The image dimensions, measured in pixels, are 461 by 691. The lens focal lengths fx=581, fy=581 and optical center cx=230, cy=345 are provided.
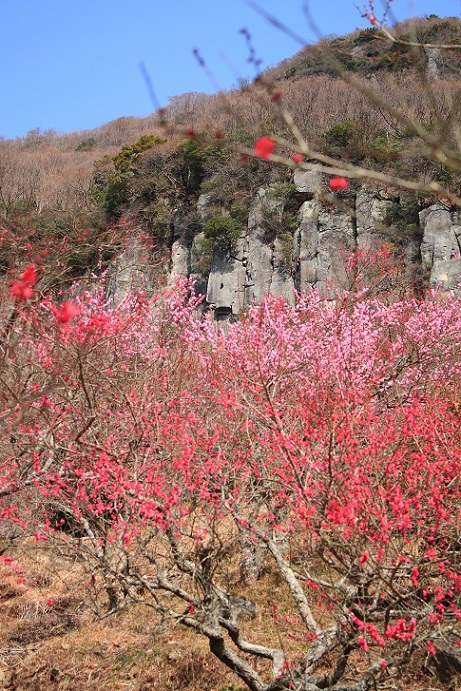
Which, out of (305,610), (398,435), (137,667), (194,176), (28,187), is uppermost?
(28,187)

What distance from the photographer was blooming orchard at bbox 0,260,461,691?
4035 mm

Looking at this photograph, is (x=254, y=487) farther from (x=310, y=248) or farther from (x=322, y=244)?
(x=310, y=248)

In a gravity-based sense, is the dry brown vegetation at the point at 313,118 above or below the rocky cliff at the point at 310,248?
above

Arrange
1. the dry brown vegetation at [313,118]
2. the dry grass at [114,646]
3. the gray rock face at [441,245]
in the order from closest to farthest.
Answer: the dry grass at [114,646] < the gray rock face at [441,245] < the dry brown vegetation at [313,118]

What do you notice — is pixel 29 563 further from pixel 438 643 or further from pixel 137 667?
pixel 438 643

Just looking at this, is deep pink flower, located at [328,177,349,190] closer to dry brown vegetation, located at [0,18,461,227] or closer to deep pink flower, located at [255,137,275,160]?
deep pink flower, located at [255,137,275,160]

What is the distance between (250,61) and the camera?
6.02 feet

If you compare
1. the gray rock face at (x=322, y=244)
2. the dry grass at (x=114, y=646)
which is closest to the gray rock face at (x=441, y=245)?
the gray rock face at (x=322, y=244)

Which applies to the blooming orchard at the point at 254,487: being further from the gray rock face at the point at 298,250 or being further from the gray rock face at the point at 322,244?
the gray rock face at the point at 322,244

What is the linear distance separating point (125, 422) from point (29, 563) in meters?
3.04

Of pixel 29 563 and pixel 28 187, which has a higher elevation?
pixel 28 187

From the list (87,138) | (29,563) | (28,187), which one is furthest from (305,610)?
(87,138)

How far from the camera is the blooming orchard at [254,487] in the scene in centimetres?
404

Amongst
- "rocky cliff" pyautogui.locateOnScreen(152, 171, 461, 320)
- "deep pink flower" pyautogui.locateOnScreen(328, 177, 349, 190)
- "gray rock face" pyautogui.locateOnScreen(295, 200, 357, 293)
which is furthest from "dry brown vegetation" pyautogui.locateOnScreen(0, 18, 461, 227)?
"deep pink flower" pyautogui.locateOnScreen(328, 177, 349, 190)
